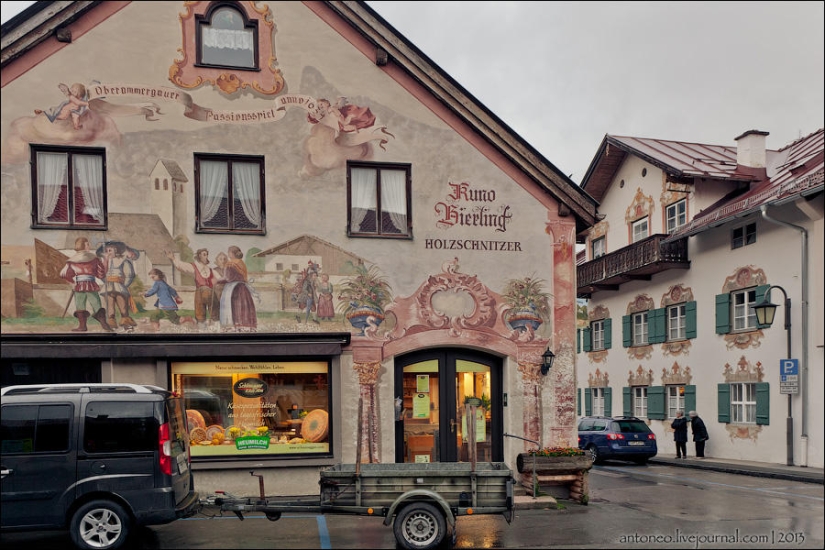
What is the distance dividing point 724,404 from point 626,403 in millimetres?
6822

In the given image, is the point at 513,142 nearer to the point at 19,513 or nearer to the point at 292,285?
the point at 292,285

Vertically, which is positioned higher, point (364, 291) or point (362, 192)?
point (362, 192)

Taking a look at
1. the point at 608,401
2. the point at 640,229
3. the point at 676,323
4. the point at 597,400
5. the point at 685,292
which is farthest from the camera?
the point at 597,400

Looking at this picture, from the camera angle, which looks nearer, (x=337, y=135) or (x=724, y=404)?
(x=337, y=135)

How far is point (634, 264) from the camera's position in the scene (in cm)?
2750

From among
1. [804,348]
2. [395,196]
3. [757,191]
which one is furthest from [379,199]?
[757,191]

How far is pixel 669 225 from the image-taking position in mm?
28422

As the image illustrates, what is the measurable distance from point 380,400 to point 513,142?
18.6 ft

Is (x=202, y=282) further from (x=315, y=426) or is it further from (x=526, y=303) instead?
(x=526, y=303)

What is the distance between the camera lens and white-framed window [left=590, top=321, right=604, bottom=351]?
109 ft

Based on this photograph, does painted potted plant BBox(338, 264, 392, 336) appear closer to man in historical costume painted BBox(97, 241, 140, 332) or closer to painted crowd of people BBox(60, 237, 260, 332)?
painted crowd of people BBox(60, 237, 260, 332)

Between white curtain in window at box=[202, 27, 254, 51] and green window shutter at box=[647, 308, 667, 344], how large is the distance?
19.5 metres

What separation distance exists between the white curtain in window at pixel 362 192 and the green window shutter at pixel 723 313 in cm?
1393

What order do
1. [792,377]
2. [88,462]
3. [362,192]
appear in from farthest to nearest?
1. [362,192]
2. [88,462]
3. [792,377]
